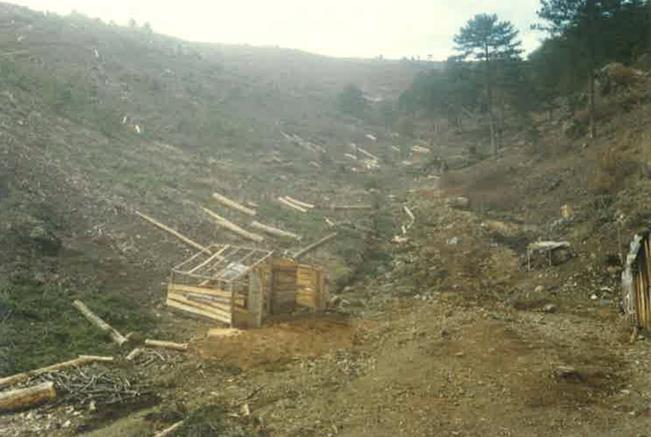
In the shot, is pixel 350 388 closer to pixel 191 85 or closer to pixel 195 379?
pixel 195 379

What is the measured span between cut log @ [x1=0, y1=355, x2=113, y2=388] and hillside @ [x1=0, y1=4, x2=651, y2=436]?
19 cm

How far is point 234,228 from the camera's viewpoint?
790 inches

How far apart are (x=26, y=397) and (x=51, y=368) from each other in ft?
3.25

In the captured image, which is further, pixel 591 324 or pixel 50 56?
pixel 50 56

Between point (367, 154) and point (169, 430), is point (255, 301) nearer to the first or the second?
point (169, 430)

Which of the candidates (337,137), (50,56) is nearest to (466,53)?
(337,137)

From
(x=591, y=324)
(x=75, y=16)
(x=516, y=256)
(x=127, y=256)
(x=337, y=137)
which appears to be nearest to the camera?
(x=591, y=324)

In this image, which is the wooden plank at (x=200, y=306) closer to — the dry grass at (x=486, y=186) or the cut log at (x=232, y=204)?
the cut log at (x=232, y=204)

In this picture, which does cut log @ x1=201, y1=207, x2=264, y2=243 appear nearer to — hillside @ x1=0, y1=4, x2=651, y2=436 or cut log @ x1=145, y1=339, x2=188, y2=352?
hillside @ x1=0, y1=4, x2=651, y2=436

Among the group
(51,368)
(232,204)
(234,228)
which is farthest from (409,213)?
(51,368)

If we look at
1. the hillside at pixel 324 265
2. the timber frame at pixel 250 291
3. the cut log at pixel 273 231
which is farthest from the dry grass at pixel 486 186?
the timber frame at pixel 250 291

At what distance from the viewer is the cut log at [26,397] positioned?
865cm

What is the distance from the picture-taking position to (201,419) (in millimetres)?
8148

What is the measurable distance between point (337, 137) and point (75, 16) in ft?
98.6
